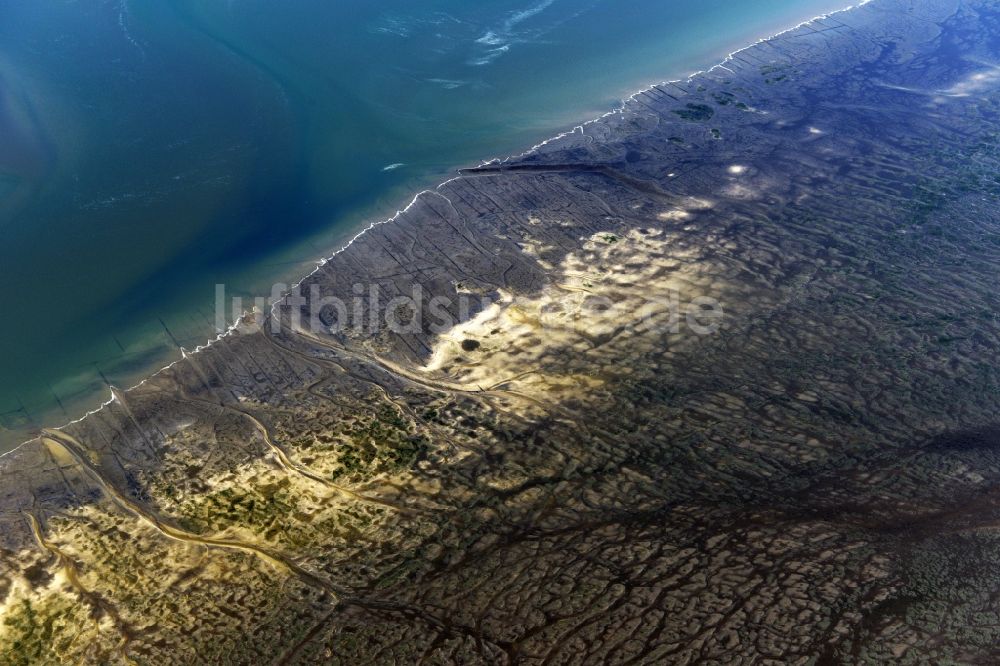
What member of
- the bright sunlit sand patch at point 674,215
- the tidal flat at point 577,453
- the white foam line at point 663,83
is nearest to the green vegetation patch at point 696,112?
the white foam line at point 663,83

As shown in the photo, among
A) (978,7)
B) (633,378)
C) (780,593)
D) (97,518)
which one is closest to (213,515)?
(97,518)

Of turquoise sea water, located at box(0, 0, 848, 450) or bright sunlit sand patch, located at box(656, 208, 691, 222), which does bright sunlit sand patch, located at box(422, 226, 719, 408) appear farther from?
turquoise sea water, located at box(0, 0, 848, 450)

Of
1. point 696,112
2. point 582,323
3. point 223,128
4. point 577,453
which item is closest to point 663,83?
point 696,112

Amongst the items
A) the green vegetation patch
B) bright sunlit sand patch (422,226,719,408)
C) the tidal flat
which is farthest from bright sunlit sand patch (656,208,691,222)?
the green vegetation patch

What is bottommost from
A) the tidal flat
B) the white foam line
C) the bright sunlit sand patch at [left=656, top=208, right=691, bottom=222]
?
the tidal flat

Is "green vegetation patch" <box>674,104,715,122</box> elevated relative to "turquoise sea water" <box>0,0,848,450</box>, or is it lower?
lower
